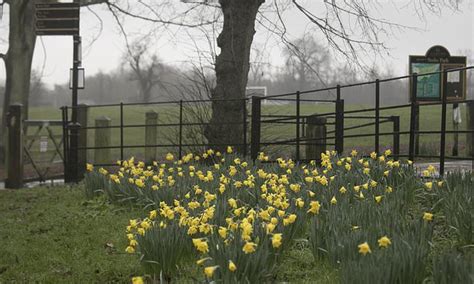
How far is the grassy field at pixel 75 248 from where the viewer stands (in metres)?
4.46

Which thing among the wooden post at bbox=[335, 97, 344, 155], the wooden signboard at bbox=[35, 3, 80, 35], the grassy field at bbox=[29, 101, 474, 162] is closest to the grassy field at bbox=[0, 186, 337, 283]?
the wooden post at bbox=[335, 97, 344, 155]

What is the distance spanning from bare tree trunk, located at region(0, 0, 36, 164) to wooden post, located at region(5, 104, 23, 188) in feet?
21.7

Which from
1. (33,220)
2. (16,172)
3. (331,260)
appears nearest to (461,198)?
(331,260)

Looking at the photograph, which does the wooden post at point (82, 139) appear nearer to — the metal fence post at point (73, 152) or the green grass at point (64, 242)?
the metal fence post at point (73, 152)

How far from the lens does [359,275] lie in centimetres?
298

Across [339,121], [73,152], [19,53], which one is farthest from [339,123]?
[19,53]

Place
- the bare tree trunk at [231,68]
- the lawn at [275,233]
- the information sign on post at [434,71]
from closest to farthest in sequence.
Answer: the lawn at [275,233] → the bare tree trunk at [231,68] → the information sign on post at [434,71]

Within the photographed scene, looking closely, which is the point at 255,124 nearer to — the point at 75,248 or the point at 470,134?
the point at 75,248

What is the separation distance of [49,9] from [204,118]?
14.6ft

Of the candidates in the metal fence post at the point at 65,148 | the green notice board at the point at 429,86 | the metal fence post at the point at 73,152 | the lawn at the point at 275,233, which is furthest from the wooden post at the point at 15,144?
the green notice board at the point at 429,86

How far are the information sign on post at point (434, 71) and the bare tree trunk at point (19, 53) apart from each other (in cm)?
1207

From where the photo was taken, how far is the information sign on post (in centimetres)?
1681

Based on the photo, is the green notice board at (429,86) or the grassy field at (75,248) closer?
the grassy field at (75,248)

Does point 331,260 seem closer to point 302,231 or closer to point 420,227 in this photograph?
point 420,227
